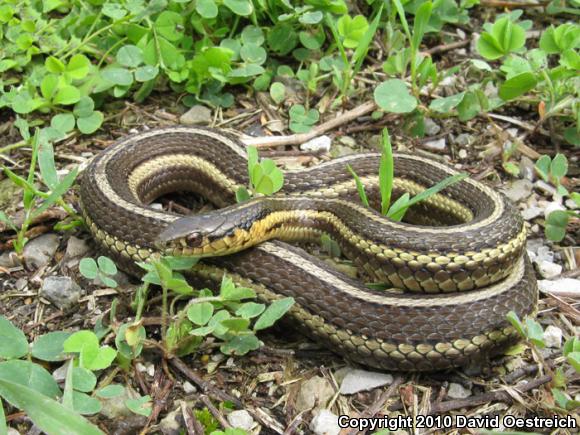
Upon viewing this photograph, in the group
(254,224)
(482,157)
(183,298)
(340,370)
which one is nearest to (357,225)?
(254,224)

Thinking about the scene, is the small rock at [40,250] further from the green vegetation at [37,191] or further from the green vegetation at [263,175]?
the green vegetation at [263,175]

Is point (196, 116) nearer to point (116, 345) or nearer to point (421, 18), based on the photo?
point (421, 18)

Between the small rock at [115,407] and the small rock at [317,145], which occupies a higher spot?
the small rock at [317,145]

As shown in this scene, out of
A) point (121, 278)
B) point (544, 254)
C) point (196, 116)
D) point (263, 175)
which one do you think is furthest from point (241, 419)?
point (196, 116)

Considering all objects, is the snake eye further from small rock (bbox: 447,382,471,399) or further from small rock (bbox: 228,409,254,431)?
small rock (bbox: 447,382,471,399)

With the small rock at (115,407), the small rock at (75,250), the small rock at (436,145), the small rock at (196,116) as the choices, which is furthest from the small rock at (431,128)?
the small rock at (115,407)

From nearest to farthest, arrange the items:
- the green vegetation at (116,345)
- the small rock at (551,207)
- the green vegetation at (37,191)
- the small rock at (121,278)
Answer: the green vegetation at (116,345)
the green vegetation at (37,191)
the small rock at (121,278)
the small rock at (551,207)

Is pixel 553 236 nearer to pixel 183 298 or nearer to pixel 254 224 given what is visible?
pixel 254 224

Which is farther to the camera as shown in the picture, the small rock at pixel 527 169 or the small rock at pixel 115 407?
the small rock at pixel 527 169
